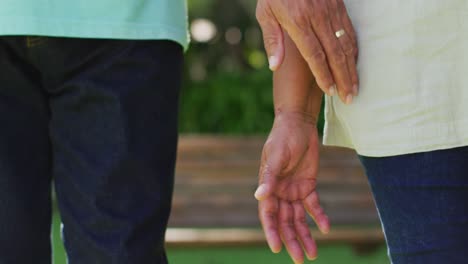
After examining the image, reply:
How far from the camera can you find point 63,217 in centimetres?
212

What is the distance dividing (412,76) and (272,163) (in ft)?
1.18

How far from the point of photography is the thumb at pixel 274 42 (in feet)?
6.50

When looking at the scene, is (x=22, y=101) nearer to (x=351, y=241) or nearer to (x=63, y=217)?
(x=63, y=217)

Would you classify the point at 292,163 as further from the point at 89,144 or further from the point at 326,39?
the point at 89,144

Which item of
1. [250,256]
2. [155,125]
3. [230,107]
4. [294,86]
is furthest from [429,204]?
[230,107]

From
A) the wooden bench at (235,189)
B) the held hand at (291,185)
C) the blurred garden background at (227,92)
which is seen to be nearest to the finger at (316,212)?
the held hand at (291,185)

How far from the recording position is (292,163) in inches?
80.7

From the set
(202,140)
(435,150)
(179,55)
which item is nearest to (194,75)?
(202,140)

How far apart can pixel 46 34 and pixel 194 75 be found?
16.3 ft

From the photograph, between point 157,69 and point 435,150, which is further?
point 157,69

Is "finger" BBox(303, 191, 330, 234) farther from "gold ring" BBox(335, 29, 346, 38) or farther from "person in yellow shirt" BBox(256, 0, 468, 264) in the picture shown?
"gold ring" BBox(335, 29, 346, 38)

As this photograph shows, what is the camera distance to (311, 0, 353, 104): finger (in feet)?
6.17

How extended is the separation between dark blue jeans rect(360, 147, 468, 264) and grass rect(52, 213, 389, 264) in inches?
103

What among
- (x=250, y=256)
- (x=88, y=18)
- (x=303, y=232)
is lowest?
(x=250, y=256)
